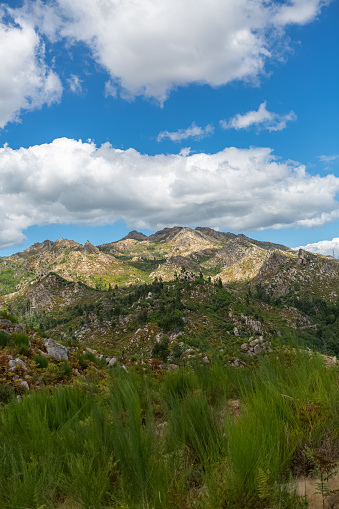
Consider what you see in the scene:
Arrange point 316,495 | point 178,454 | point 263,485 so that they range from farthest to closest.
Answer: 1. point 178,454
2. point 316,495
3. point 263,485

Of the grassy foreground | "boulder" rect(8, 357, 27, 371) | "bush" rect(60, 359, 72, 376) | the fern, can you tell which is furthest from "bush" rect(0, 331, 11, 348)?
the fern

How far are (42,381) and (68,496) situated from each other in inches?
295

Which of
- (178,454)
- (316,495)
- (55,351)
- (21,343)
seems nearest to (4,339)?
(21,343)

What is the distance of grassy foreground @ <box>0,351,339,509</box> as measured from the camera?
2457 millimetres

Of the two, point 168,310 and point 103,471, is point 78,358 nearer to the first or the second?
point 103,471

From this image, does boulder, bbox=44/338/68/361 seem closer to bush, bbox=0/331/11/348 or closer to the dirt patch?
bush, bbox=0/331/11/348

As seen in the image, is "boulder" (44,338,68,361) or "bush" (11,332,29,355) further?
"boulder" (44,338,68,361)

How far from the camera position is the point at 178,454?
3.04 meters

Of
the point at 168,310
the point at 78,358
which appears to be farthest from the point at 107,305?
the point at 78,358

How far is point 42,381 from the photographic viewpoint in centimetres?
942

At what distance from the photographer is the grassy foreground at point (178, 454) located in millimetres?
2457

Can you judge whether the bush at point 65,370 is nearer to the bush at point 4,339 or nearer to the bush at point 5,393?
the bush at point 4,339

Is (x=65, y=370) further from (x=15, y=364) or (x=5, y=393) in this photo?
(x=5, y=393)

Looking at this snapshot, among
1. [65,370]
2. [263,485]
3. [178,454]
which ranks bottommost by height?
[65,370]
